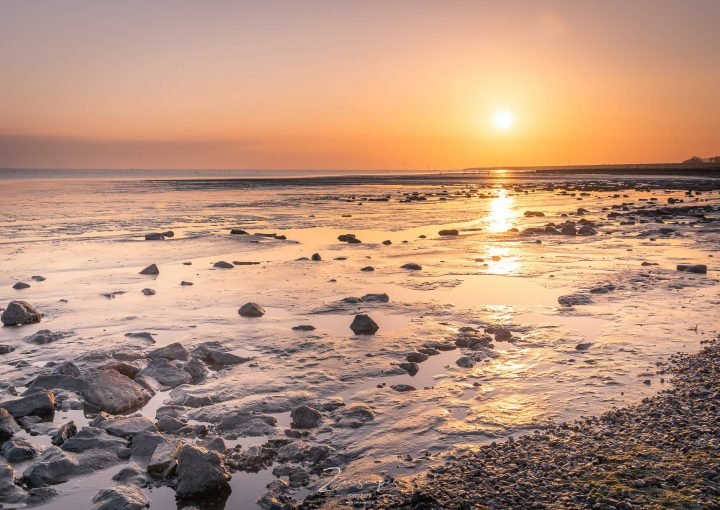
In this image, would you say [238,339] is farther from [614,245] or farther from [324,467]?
[614,245]

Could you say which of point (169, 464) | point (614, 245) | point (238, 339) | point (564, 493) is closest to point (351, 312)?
point (238, 339)

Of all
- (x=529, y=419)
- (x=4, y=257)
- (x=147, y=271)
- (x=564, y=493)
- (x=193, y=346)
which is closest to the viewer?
(x=564, y=493)

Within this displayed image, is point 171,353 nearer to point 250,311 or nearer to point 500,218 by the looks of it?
→ point 250,311

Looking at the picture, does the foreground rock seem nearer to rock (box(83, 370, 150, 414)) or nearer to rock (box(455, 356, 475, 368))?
rock (box(455, 356, 475, 368))

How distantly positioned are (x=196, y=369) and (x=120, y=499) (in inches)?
154

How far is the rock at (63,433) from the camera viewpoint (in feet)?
22.6

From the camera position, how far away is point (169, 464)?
6.13 m

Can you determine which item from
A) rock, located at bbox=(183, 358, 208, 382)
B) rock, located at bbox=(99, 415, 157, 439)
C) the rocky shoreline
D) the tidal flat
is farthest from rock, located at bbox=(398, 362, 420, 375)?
rock, located at bbox=(99, 415, 157, 439)

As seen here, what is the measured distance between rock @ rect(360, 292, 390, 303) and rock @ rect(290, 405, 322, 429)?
6.78m

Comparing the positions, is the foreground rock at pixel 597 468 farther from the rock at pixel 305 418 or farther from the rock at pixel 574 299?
the rock at pixel 574 299

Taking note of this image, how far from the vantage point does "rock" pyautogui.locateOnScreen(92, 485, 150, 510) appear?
5375mm

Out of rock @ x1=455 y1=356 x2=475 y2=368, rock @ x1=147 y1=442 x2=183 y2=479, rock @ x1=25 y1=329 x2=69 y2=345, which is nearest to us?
rock @ x1=147 y1=442 x2=183 y2=479

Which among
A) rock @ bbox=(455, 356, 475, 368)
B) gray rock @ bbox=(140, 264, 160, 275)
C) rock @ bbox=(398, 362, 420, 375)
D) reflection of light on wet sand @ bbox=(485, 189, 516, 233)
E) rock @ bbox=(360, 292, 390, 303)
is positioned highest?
reflection of light on wet sand @ bbox=(485, 189, 516, 233)

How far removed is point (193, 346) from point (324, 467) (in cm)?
523
